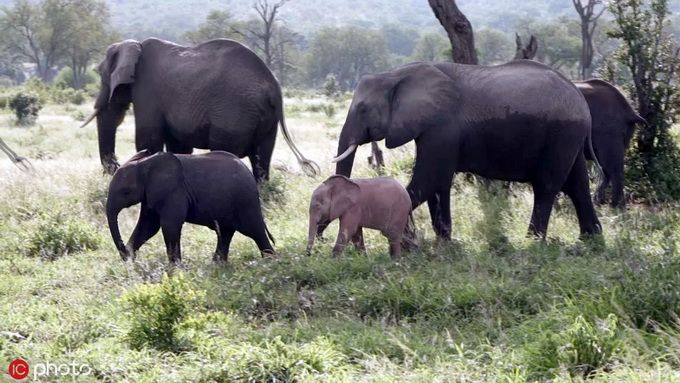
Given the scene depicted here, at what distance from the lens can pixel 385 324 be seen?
5961 millimetres

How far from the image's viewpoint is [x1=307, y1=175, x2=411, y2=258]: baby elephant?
7660 mm

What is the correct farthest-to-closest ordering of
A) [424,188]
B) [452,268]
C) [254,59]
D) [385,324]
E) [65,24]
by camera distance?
[65,24] < [254,59] < [424,188] < [452,268] < [385,324]

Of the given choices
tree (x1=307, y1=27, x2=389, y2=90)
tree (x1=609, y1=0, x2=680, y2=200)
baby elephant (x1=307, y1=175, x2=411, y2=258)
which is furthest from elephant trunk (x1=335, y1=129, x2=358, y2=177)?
tree (x1=307, y1=27, x2=389, y2=90)

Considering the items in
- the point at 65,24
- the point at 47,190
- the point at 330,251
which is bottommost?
the point at 65,24

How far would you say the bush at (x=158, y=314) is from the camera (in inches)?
219

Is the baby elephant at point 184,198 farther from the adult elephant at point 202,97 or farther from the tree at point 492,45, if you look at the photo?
the tree at point 492,45

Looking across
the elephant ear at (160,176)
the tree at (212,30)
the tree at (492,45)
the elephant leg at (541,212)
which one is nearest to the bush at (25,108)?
the elephant ear at (160,176)

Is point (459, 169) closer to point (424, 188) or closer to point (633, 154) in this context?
point (424, 188)

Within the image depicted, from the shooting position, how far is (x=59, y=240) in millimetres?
8492

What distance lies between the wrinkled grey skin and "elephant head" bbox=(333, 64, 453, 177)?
8.06 feet

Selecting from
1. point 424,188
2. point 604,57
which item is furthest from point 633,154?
point 424,188

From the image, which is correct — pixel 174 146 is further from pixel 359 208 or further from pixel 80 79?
pixel 80 79

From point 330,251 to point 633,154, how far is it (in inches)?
205

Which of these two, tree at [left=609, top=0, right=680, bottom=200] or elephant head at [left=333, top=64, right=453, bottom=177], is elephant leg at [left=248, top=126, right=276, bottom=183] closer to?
elephant head at [left=333, top=64, right=453, bottom=177]
